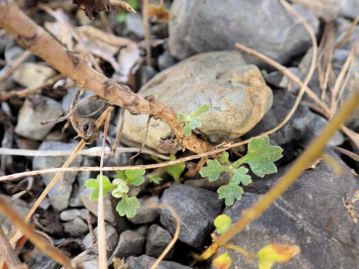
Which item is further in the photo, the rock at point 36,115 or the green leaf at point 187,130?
the rock at point 36,115

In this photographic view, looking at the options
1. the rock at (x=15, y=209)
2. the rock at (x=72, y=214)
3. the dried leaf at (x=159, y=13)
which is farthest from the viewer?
the dried leaf at (x=159, y=13)

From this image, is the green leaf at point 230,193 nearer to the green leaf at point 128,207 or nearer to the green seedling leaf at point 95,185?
the green leaf at point 128,207

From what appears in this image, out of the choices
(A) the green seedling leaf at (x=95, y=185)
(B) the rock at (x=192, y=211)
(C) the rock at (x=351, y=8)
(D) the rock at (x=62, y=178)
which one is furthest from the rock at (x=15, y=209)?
(C) the rock at (x=351, y=8)

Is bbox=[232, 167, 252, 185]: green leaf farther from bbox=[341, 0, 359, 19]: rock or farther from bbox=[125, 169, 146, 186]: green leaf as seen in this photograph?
bbox=[341, 0, 359, 19]: rock

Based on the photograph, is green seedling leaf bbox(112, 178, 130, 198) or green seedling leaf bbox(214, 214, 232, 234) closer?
green seedling leaf bbox(214, 214, 232, 234)

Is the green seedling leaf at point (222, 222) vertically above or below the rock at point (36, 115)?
above

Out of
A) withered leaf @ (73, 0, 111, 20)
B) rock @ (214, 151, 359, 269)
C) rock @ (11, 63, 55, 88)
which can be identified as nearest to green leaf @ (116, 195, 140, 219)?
→ rock @ (214, 151, 359, 269)

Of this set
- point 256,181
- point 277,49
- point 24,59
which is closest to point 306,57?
point 277,49
